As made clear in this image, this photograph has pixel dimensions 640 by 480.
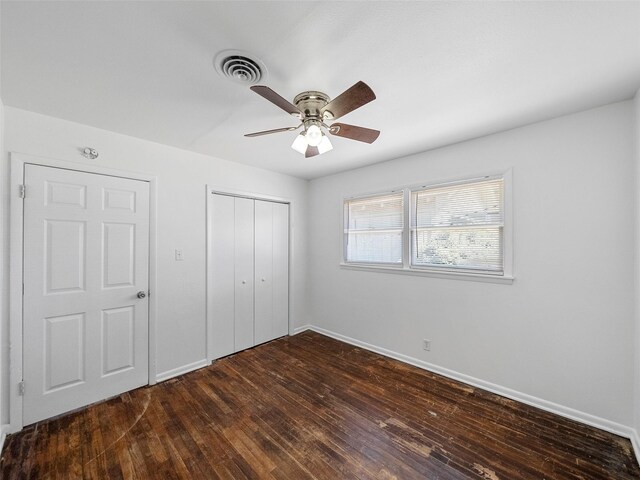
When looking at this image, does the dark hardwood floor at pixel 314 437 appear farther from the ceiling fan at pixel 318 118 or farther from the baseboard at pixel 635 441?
the ceiling fan at pixel 318 118

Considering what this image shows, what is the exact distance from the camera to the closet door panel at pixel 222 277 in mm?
3127

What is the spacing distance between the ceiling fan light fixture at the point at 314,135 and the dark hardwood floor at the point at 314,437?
6.85 ft

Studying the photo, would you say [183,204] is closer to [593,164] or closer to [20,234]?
[20,234]

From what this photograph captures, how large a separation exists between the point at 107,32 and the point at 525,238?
3.16 meters

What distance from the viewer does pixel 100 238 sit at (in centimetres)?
233

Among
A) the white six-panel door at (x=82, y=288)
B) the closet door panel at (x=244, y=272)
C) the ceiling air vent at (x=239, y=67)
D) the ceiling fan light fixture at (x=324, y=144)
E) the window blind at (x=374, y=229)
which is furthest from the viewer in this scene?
the closet door panel at (x=244, y=272)

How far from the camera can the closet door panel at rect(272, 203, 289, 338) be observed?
3812mm

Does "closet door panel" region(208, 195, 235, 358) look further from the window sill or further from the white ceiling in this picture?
the window sill

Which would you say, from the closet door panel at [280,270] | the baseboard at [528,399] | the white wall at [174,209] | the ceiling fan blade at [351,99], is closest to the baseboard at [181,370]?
the white wall at [174,209]

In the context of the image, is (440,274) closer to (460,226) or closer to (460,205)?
(460,226)

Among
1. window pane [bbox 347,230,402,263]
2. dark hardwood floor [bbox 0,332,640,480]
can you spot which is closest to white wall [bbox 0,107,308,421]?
dark hardwood floor [bbox 0,332,640,480]

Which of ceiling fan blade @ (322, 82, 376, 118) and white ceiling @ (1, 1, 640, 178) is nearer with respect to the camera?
white ceiling @ (1, 1, 640, 178)

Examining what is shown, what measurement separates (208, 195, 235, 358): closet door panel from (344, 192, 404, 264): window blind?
1.58 metres

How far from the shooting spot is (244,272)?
3.45 metres
